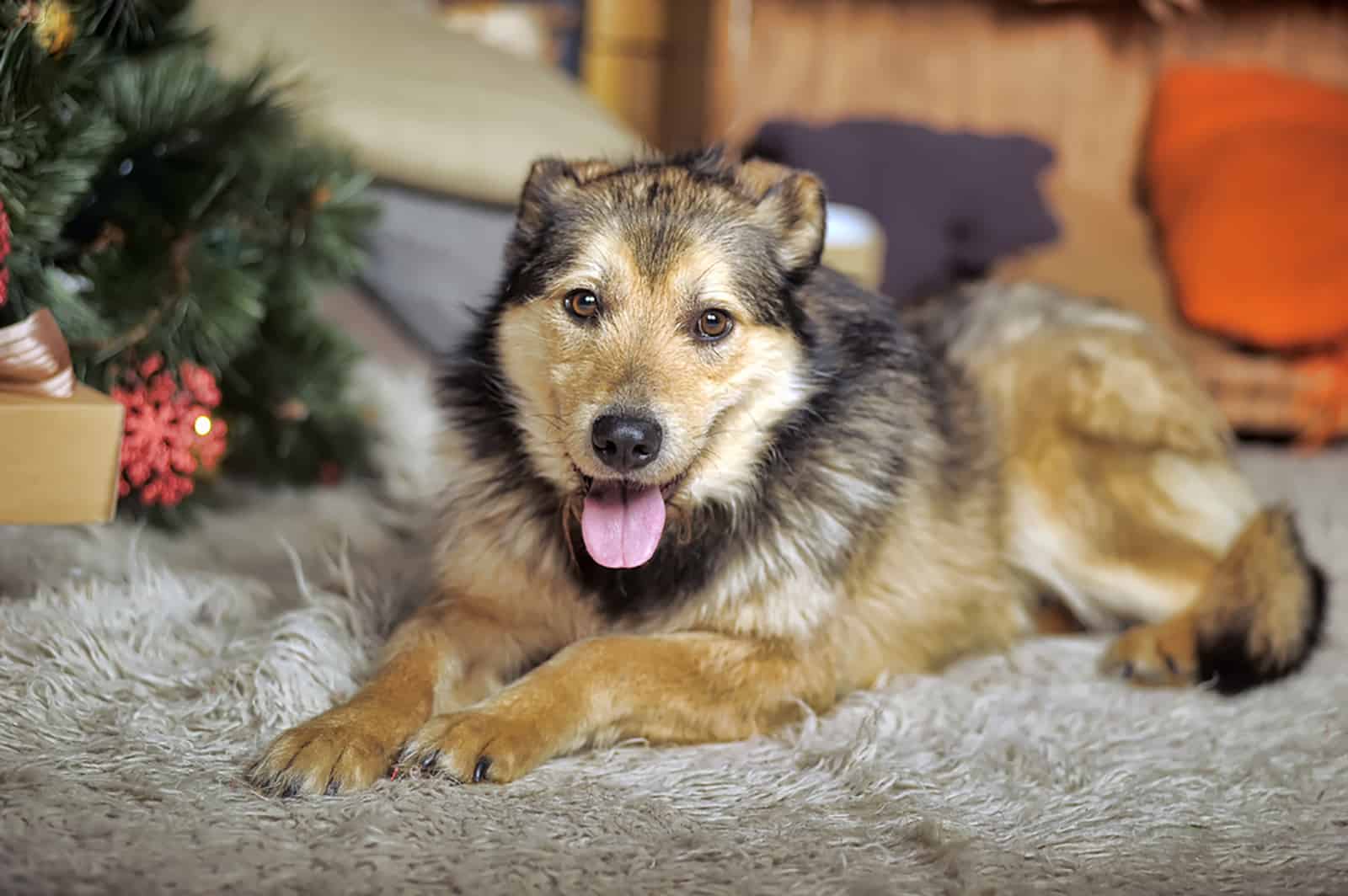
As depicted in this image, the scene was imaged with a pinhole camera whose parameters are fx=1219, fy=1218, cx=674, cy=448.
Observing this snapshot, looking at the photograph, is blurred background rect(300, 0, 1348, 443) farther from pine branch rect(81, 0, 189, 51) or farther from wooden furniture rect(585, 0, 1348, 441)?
pine branch rect(81, 0, 189, 51)

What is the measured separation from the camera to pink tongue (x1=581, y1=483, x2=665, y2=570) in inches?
80.0

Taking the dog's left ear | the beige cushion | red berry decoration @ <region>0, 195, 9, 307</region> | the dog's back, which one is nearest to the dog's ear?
the dog's left ear

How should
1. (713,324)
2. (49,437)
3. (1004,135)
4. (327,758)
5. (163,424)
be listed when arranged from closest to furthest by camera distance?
(327,758), (49,437), (713,324), (163,424), (1004,135)

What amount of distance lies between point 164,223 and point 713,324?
1269mm

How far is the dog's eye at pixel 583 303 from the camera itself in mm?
2084

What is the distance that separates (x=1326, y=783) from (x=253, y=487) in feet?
8.38

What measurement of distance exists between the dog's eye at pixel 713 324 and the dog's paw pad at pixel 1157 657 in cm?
114

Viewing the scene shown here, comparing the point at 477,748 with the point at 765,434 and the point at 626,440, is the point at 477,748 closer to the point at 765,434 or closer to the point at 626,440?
the point at 626,440

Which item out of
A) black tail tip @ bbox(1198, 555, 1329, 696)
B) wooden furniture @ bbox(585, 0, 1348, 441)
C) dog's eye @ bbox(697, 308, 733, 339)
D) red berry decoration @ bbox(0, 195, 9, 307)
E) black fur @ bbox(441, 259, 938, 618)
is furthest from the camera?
wooden furniture @ bbox(585, 0, 1348, 441)

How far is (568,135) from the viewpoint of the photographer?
152 inches

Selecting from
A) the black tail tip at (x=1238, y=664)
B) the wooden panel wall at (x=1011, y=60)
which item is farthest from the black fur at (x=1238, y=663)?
the wooden panel wall at (x=1011, y=60)

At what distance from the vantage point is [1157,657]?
98.5 inches

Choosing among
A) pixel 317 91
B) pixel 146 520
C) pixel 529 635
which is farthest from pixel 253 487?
pixel 529 635

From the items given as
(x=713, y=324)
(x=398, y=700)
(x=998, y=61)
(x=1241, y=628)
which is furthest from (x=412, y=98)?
(x=998, y=61)
